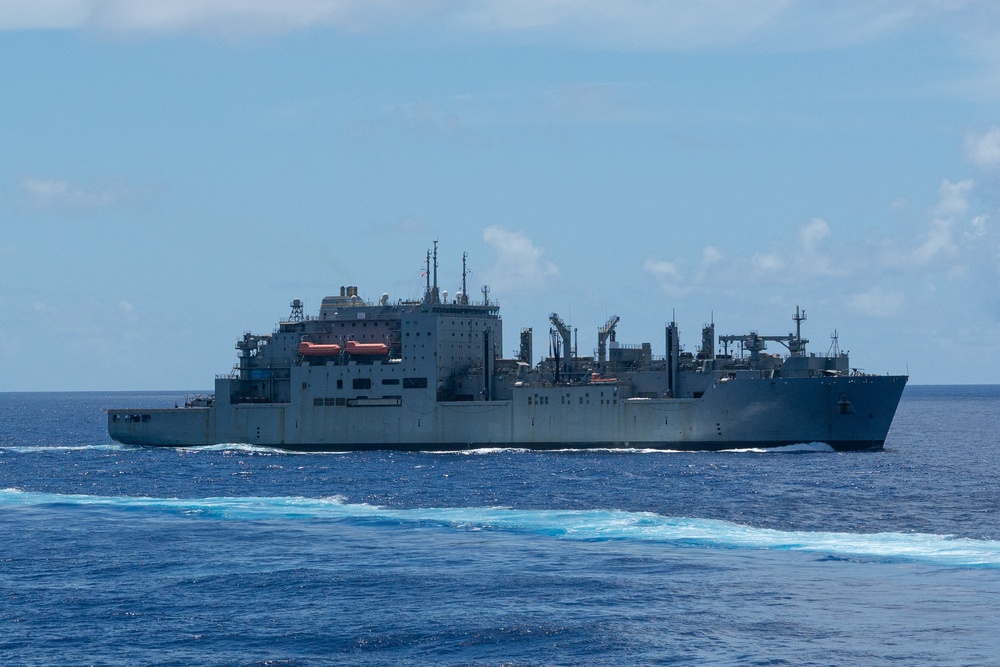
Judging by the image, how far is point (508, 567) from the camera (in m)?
28.0

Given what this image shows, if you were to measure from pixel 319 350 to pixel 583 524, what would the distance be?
29.8 m

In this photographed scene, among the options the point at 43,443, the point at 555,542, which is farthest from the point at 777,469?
the point at 43,443

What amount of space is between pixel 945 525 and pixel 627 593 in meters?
12.4

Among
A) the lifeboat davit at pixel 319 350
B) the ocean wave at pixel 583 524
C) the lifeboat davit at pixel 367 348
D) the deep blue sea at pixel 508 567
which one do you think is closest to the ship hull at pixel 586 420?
the lifeboat davit at pixel 319 350

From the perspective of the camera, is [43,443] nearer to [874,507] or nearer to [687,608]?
[874,507]

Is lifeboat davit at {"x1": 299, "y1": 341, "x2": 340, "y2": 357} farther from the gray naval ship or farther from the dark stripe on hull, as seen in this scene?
the dark stripe on hull

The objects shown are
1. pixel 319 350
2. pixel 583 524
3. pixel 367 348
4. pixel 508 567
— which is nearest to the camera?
pixel 508 567

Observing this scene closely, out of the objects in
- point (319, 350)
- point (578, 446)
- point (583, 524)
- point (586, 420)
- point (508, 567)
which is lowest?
point (508, 567)

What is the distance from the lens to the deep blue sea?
2139 cm

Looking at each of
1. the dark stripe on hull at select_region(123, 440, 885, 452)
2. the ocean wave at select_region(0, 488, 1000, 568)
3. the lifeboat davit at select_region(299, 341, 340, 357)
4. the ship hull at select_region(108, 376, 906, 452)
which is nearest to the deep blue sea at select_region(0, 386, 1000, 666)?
the ocean wave at select_region(0, 488, 1000, 568)

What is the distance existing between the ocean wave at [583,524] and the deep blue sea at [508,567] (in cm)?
13

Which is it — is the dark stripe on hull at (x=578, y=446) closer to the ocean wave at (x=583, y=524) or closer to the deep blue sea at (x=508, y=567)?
the deep blue sea at (x=508, y=567)

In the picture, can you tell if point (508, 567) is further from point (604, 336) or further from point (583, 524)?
point (604, 336)

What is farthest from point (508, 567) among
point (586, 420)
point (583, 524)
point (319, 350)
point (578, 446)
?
point (319, 350)
